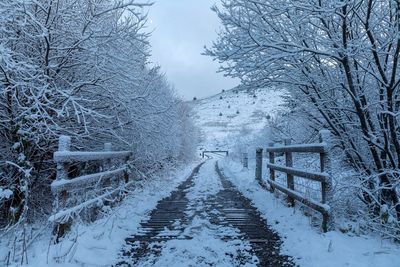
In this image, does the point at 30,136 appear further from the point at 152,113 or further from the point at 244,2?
the point at 244,2

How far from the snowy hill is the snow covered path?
6594 centimetres

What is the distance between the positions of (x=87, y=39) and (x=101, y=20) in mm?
1148

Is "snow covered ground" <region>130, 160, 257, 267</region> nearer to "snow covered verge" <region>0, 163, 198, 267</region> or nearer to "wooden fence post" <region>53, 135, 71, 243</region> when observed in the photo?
"snow covered verge" <region>0, 163, 198, 267</region>

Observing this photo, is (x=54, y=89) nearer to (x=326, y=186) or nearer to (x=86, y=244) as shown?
(x=86, y=244)

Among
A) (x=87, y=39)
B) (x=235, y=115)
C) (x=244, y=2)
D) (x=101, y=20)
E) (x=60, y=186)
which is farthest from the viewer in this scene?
(x=235, y=115)

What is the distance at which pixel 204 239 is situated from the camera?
5133mm

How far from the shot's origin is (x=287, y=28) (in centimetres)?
581

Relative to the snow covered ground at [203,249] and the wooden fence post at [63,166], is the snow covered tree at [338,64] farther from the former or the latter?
the wooden fence post at [63,166]

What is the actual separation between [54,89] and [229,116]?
98420mm

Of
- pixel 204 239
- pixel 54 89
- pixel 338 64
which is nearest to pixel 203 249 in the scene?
→ pixel 204 239

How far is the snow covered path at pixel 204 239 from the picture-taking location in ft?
14.1

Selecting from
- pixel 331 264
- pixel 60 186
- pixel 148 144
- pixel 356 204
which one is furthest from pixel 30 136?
pixel 356 204

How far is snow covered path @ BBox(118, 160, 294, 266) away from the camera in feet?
14.1

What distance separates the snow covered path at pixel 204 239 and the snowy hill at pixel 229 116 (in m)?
65.9
